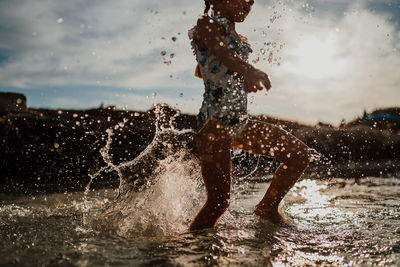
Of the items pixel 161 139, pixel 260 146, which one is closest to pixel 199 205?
pixel 260 146

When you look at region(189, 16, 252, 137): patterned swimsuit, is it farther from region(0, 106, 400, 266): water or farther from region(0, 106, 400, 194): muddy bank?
region(0, 106, 400, 194): muddy bank

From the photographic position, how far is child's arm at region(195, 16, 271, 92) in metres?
2.22

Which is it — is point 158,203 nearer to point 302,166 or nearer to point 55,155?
point 302,166

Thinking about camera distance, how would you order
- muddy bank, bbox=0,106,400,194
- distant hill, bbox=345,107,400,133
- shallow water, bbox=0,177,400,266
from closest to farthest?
1. shallow water, bbox=0,177,400,266
2. muddy bank, bbox=0,106,400,194
3. distant hill, bbox=345,107,400,133

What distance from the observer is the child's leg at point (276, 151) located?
262 centimetres

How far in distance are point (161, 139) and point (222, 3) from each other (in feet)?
17.6

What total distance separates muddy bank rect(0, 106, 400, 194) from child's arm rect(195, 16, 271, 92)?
2.94 m

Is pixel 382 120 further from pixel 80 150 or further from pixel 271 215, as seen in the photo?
pixel 271 215

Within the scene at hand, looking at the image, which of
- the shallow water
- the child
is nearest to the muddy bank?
the shallow water

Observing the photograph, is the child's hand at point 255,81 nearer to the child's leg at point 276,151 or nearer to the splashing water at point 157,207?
the child's leg at point 276,151

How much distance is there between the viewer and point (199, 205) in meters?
3.62

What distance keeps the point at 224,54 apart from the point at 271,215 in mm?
1384

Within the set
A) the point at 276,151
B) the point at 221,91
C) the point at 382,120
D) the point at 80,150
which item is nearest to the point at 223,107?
the point at 221,91

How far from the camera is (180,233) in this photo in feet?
8.48
